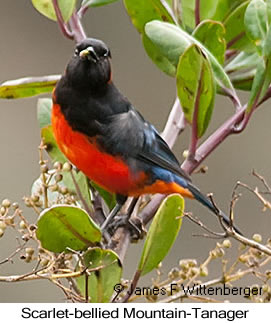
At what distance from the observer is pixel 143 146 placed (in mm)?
1985

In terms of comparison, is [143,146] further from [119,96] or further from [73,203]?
[73,203]

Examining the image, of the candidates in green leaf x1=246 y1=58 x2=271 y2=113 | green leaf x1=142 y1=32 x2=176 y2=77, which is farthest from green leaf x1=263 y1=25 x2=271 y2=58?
green leaf x1=142 y1=32 x2=176 y2=77

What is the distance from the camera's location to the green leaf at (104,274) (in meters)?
1.37

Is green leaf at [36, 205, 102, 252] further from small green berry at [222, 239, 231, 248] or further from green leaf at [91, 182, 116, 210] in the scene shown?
green leaf at [91, 182, 116, 210]

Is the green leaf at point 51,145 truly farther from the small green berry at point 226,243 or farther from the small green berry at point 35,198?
the small green berry at point 226,243

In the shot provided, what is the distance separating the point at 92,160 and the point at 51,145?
152mm

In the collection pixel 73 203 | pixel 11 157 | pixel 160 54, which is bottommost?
pixel 11 157

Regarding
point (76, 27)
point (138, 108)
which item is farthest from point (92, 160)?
point (138, 108)

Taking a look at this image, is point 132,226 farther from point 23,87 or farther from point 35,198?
point 23,87

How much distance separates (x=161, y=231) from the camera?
141 cm
